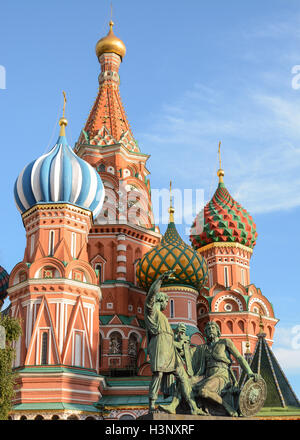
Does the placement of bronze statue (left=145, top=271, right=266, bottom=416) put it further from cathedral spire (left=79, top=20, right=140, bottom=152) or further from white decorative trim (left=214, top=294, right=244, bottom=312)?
cathedral spire (left=79, top=20, right=140, bottom=152)

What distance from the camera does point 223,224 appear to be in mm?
30844

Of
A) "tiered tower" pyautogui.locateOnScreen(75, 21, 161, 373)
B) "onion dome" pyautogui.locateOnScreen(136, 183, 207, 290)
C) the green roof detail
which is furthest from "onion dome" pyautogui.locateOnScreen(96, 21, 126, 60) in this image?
the green roof detail

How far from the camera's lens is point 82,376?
70.2 ft

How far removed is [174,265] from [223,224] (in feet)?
18.4

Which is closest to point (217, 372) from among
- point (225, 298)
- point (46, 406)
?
point (46, 406)

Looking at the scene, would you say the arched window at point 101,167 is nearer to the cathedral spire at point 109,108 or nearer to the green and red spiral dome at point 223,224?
the cathedral spire at point 109,108

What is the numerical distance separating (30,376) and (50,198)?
687cm

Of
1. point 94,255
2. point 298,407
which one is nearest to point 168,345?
point 298,407

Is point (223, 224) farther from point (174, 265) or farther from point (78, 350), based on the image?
point (78, 350)

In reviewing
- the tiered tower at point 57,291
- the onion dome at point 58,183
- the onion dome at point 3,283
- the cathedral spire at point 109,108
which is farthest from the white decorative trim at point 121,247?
the onion dome at point 3,283

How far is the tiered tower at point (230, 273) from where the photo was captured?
28609 millimetres

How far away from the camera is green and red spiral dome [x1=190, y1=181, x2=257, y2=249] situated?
30.9 metres

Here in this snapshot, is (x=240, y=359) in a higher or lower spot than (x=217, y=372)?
higher

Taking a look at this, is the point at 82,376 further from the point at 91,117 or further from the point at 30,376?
the point at 91,117
